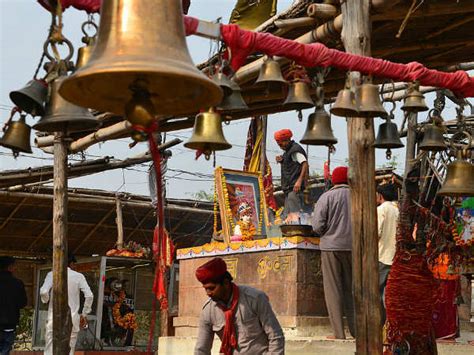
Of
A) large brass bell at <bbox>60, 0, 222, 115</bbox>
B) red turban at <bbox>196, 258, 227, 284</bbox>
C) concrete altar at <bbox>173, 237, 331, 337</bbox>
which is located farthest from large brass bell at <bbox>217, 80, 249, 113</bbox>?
concrete altar at <bbox>173, 237, 331, 337</bbox>

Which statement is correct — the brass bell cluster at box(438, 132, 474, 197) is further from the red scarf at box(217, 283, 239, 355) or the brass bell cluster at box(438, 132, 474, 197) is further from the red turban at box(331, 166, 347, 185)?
the red turban at box(331, 166, 347, 185)

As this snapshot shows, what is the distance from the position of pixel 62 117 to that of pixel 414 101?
2.46m

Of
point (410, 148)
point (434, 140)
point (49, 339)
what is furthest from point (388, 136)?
point (49, 339)

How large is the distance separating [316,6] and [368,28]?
875 millimetres

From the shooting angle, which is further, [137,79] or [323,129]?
[323,129]

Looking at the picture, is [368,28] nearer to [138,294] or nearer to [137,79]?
[137,79]

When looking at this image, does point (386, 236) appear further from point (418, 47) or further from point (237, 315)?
point (237, 315)

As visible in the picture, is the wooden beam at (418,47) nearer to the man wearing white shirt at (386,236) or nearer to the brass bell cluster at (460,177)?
the man wearing white shirt at (386,236)

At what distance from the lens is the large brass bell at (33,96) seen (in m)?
4.43

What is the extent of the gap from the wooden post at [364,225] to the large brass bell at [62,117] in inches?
102

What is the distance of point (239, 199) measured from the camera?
444 inches

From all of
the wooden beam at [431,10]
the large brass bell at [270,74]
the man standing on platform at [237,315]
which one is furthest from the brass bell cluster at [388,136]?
the wooden beam at [431,10]

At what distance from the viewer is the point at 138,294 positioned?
1848 cm

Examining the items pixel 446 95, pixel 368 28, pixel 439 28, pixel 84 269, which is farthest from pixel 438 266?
pixel 84 269
